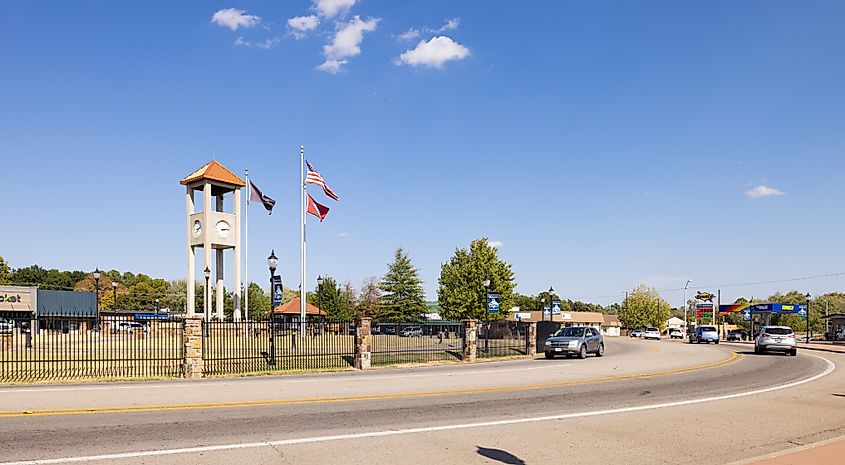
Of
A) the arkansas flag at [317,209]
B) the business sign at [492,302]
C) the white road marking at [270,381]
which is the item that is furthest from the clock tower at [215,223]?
the white road marking at [270,381]

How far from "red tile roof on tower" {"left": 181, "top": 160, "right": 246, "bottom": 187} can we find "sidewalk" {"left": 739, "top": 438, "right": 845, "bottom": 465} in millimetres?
48085

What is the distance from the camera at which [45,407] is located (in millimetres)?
13555

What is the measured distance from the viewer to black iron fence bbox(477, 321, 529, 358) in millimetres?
33938

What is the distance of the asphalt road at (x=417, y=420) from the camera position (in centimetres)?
934

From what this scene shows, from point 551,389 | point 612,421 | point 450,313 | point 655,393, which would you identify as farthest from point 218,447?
point 450,313

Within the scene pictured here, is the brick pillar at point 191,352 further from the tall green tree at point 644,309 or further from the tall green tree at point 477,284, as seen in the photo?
the tall green tree at point 644,309

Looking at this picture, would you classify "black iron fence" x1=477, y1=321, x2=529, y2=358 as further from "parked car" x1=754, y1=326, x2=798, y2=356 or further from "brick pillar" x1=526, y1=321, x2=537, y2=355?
"parked car" x1=754, y1=326, x2=798, y2=356

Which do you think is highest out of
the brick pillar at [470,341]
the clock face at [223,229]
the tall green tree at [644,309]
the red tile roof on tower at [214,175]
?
the red tile roof on tower at [214,175]

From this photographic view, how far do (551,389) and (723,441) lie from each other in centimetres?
737

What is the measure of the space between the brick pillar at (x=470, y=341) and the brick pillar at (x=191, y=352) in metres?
12.6

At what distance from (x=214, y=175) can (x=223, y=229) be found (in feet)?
14.1

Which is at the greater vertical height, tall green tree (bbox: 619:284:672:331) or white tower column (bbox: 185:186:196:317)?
white tower column (bbox: 185:186:196:317)

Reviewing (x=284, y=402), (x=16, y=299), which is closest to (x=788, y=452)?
(x=284, y=402)

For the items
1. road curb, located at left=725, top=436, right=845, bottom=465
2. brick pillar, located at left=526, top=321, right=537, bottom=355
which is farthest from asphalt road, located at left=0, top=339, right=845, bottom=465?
brick pillar, located at left=526, top=321, right=537, bottom=355
